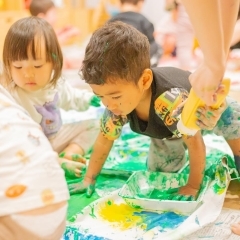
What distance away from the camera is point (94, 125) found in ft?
4.75

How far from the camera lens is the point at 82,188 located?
1.12 m

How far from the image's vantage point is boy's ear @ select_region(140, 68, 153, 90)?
1.00m

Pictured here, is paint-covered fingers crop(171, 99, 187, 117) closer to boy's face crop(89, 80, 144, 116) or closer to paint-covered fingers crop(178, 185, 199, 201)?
boy's face crop(89, 80, 144, 116)

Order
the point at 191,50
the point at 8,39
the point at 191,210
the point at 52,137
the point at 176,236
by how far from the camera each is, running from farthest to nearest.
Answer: the point at 191,50 < the point at 52,137 < the point at 8,39 < the point at 191,210 < the point at 176,236

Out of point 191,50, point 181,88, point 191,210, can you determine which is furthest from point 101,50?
point 191,50

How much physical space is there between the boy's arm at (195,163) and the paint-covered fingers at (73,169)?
303 millimetres

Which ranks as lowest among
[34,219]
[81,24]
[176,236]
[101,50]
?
[81,24]

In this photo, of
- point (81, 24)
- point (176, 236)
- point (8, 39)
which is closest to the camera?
point (176, 236)

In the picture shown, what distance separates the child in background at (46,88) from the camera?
46.5 inches

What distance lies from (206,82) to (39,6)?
6.45ft

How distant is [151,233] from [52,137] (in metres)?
0.55

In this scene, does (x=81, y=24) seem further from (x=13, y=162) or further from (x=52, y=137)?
(x=13, y=162)

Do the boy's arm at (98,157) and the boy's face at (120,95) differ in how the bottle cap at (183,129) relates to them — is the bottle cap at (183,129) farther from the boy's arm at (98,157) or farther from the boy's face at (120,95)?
the boy's arm at (98,157)

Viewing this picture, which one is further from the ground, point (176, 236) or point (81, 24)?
point (176, 236)
